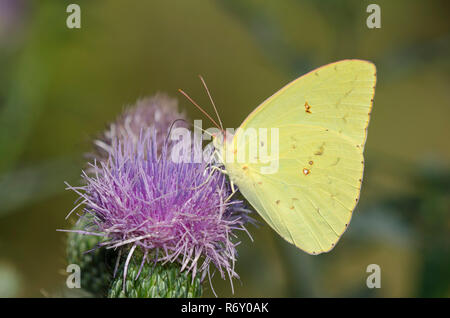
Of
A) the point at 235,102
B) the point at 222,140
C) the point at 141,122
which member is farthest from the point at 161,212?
the point at 235,102

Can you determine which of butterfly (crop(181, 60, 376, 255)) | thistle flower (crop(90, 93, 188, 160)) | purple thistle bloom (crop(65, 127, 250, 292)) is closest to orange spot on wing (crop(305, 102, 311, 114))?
butterfly (crop(181, 60, 376, 255))

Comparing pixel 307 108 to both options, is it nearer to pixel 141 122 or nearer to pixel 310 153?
pixel 310 153

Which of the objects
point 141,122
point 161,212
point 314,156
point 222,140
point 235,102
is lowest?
point 161,212

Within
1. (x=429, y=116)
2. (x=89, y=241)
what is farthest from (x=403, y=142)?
(x=89, y=241)

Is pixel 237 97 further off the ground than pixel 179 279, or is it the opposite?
pixel 237 97

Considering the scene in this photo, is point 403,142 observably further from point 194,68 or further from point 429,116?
point 194,68

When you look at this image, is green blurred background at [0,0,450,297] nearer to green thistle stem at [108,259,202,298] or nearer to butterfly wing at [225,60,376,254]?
green thistle stem at [108,259,202,298]

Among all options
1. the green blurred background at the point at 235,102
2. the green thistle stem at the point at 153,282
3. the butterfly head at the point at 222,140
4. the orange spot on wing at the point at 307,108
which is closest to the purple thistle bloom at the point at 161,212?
the green thistle stem at the point at 153,282
